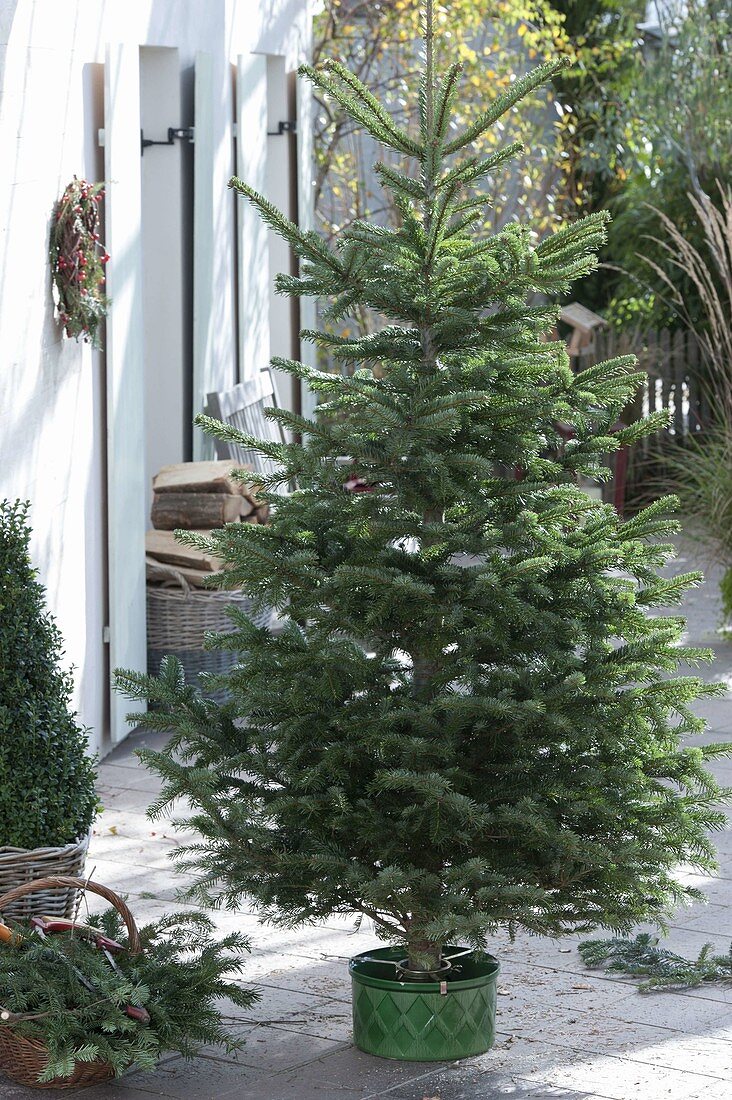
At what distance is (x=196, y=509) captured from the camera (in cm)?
776

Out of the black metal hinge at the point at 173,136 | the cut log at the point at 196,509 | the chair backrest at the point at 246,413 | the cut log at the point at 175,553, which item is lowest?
the cut log at the point at 175,553

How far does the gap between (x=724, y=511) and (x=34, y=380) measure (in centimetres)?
439

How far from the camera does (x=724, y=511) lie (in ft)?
29.1

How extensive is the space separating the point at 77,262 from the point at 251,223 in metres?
3.40

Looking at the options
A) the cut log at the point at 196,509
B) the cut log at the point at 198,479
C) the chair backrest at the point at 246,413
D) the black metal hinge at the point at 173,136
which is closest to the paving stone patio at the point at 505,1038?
the cut log at the point at 196,509

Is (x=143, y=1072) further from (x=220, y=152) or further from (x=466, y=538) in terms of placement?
(x=220, y=152)

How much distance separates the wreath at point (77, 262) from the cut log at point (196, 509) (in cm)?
141

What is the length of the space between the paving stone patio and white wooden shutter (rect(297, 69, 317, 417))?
18.7 feet

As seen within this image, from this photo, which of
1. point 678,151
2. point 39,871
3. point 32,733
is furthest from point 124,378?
point 678,151

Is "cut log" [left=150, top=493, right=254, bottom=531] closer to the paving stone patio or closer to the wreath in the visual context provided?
the wreath

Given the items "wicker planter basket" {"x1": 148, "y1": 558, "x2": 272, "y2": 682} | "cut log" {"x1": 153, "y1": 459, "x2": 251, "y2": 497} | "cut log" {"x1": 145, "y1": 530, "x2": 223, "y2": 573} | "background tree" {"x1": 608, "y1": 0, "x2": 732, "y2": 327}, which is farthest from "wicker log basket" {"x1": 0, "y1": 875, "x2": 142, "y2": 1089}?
"background tree" {"x1": 608, "y1": 0, "x2": 732, "y2": 327}

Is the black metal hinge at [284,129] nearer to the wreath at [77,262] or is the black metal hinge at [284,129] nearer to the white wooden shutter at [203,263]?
the white wooden shutter at [203,263]

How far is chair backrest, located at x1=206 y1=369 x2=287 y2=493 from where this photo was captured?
8.58 metres

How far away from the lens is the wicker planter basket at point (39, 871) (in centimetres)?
453
